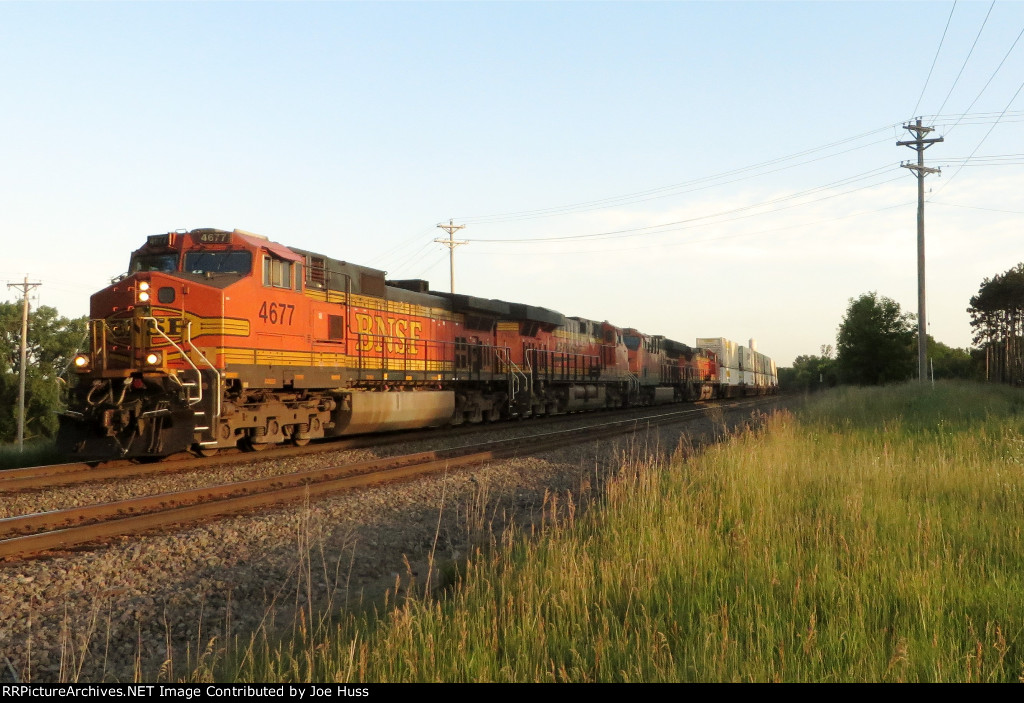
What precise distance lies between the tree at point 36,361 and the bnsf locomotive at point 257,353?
5043cm

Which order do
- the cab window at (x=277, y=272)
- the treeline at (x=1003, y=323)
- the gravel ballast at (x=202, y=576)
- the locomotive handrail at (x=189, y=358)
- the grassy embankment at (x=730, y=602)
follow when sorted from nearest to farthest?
the grassy embankment at (x=730, y=602) → the gravel ballast at (x=202, y=576) → the locomotive handrail at (x=189, y=358) → the cab window at (x=277, y=272) → the treeline at (x=1003, y=323)

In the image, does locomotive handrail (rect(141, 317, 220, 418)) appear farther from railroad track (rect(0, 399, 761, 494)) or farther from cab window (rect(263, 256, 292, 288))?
cab window (rect(263, 256, 292, 288))

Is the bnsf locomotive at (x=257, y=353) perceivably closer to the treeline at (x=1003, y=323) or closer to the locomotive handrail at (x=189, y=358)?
the locomotive handrail at (x=189, y=358)

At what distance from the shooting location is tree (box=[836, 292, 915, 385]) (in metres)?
58.9

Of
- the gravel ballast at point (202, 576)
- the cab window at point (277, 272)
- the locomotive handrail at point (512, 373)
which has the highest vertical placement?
the cab window at point (277, 272)

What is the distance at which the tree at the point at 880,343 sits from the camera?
5888 centimetres

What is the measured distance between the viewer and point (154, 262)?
1309 cm

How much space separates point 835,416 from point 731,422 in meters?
4.76

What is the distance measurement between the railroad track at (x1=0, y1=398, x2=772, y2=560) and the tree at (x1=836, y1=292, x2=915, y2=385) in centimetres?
5273

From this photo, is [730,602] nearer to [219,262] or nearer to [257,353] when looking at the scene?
[257,353]

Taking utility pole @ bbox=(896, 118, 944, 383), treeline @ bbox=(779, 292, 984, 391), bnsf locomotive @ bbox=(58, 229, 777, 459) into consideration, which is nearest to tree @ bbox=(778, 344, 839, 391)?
treeline @ bbox=(779, 292, 984, 391)

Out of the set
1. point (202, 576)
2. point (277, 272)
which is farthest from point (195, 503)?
point (277, 272)

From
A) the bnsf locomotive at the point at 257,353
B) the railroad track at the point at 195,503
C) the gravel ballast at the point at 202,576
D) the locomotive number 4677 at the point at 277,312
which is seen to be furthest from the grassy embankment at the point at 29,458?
the locomotive number 4677 at the point at 277,312

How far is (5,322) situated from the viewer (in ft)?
207
